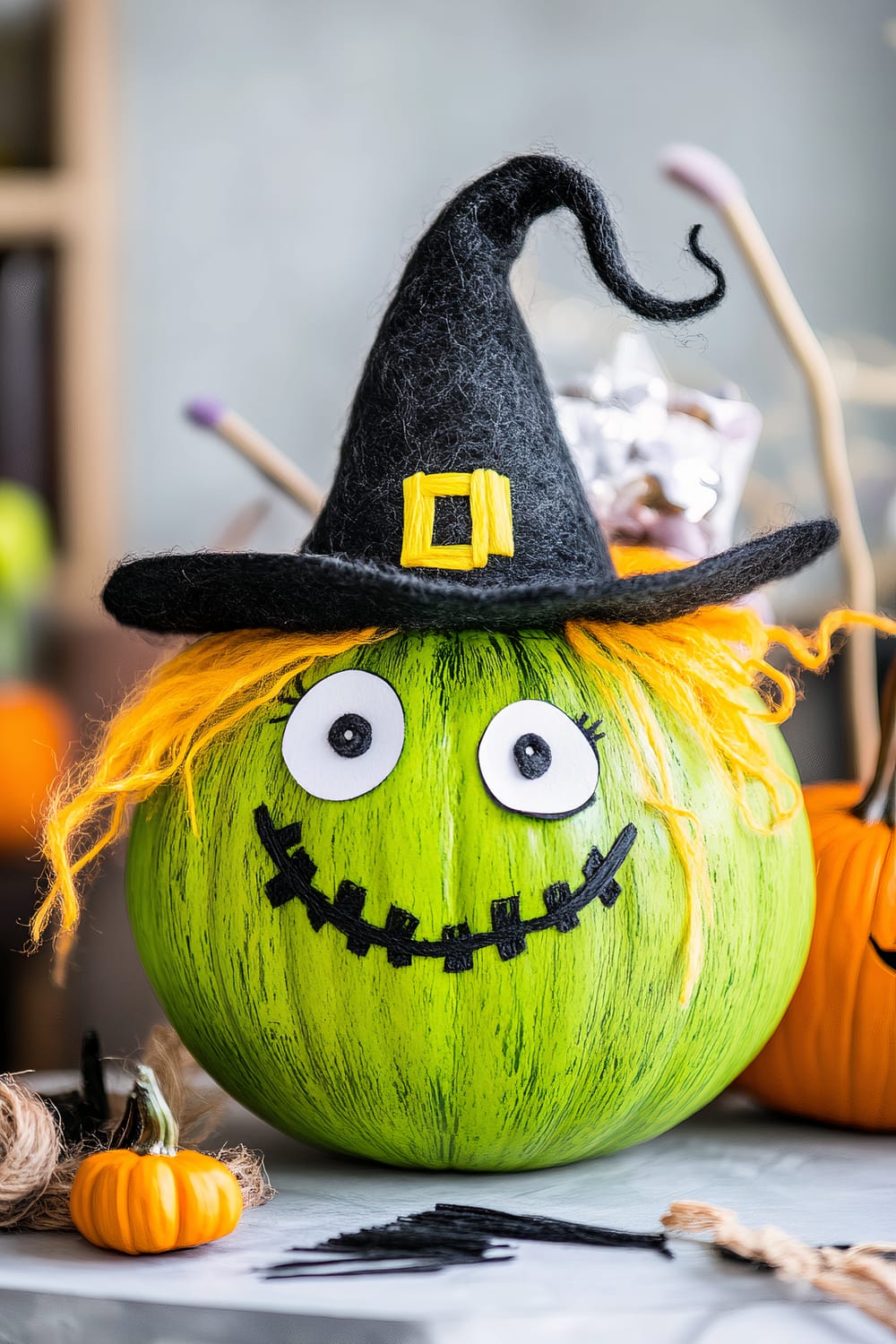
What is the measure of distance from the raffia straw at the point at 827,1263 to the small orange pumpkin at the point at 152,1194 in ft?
0.78

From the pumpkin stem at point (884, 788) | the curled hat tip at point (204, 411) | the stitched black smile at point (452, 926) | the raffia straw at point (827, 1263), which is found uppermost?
the curled hat tip at point (204, 411)

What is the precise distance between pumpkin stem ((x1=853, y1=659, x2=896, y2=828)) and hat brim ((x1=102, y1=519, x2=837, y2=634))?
0.18 metres

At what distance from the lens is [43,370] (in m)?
2.04

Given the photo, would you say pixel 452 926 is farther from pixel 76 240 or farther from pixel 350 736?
pixel 76 240

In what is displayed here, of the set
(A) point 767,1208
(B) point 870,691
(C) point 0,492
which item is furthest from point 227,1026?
(C) point 0,492

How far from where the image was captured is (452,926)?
640 millimetres

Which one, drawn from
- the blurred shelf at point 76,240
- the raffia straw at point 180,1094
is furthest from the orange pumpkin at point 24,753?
the raffia straw at point 180,1094

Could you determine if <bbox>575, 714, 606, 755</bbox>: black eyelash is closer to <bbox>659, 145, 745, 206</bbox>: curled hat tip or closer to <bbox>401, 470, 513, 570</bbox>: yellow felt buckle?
<bbox>401, 470, 513, 570</bbox>: yellow felt buckle

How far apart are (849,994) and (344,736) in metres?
0.37

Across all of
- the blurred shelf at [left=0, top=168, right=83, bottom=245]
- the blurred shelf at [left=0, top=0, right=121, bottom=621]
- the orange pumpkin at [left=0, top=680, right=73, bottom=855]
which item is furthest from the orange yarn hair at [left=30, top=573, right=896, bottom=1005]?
the blurred shelf at [left=0, top=168, right=83, bottom=245]

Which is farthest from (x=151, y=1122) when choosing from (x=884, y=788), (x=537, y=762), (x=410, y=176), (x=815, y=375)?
(x=410, y=176)

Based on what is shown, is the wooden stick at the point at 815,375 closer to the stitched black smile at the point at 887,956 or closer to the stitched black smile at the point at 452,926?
the stitched black smile at the point at 887,956

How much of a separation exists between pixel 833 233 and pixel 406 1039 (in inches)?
69.3

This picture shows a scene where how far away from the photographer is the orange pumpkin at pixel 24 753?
186 centimetres
